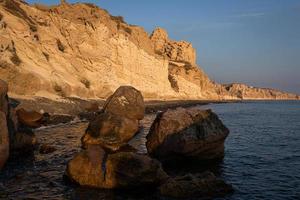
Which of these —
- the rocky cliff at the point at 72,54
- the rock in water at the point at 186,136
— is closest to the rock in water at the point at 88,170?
the rock in water at the point at 186,136

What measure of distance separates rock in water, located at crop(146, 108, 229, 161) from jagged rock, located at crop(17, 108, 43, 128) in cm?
1434

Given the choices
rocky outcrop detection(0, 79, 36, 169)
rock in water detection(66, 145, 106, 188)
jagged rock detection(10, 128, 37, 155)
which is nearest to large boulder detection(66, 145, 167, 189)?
rock in water detection(66, 145, 106, 188)

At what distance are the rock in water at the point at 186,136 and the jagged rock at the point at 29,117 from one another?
47.0 feet

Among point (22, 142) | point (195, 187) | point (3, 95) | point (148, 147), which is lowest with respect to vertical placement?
point (195, 187)

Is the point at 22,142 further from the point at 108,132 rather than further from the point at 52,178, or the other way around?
the point at 52,178

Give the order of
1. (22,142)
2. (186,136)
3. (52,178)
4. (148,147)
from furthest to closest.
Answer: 1. (22,142)
2. (148,147)
3. (186,136)
4. (52,178)

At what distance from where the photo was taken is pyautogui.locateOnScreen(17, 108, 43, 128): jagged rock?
28312mm

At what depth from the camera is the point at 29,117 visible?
1143 inches

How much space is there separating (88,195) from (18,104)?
22.2 m

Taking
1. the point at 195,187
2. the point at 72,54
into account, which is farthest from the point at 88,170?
the point at 72,54

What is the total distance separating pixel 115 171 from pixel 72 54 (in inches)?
1812

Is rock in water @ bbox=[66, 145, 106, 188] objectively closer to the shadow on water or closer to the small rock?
the shadow on water

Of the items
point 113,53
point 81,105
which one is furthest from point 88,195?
point 113,53

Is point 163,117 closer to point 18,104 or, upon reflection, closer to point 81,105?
point 18,104
